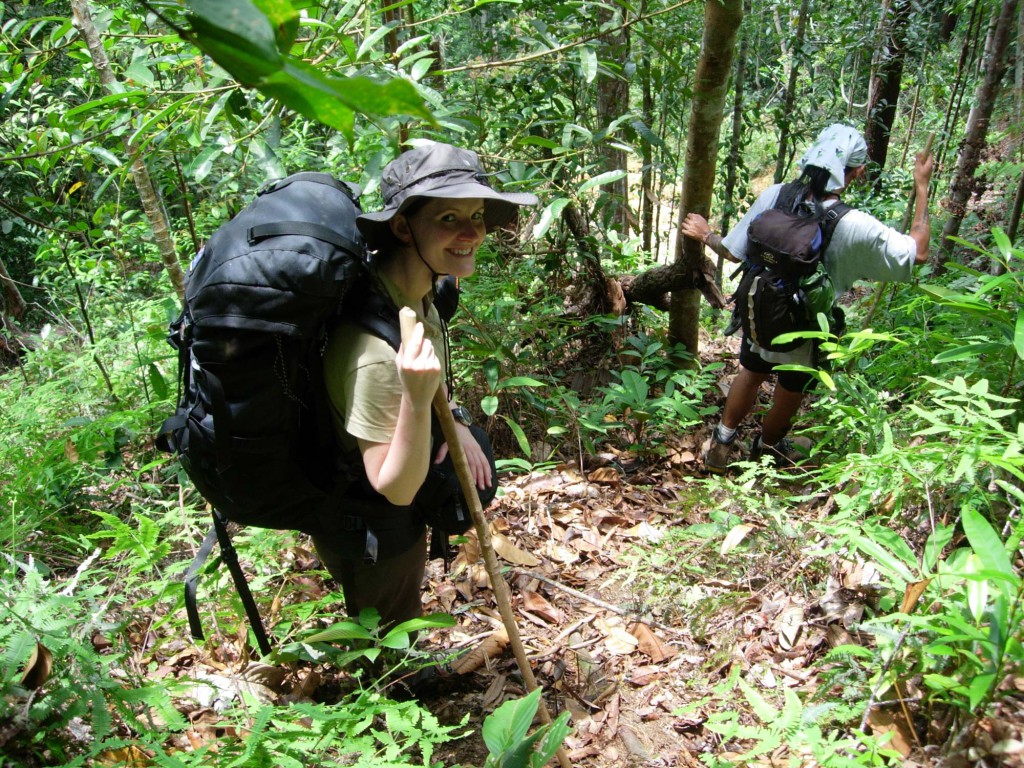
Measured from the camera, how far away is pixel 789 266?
Answer: 4332mm

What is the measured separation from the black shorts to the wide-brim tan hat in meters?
2.92

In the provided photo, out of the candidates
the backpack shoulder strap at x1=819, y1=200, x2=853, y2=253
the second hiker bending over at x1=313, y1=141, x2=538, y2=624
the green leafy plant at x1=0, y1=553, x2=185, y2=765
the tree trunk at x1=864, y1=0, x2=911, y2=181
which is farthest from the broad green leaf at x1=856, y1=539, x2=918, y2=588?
the tree trunk at x1=864, y1=0, x2=911, y2=181

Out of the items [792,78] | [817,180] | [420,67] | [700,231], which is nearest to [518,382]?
[700,231]

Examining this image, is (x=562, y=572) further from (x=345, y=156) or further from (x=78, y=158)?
(x=78, y=158)

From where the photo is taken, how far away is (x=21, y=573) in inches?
139

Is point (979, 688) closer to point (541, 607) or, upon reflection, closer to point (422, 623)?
point (422, 623)

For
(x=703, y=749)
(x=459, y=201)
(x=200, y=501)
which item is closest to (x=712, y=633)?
(x=703, y=749)

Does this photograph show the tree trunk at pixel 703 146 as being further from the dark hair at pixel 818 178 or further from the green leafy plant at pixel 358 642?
the green leafy plant at pixel 358 642

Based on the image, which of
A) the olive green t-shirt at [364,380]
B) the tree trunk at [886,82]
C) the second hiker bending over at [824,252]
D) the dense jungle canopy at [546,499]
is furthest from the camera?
the tree trunk at [886,82]

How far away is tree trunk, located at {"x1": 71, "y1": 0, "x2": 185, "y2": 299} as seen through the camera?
11.6ft

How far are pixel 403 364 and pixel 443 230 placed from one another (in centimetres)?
72

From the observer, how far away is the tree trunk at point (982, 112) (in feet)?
17.7

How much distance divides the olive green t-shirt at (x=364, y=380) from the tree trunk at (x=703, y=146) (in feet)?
10.3

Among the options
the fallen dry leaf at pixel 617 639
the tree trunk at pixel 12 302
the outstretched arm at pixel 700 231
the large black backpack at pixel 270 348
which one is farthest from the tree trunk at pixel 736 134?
the tree trunk at pixel 12 302
